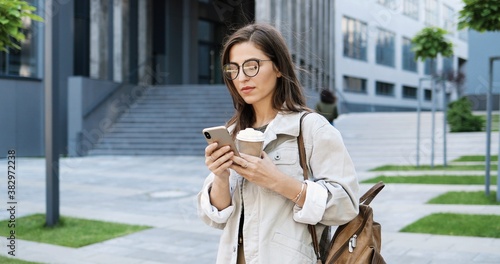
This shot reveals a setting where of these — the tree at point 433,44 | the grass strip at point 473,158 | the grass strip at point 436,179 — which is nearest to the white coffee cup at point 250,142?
the grass strip at point 436,179

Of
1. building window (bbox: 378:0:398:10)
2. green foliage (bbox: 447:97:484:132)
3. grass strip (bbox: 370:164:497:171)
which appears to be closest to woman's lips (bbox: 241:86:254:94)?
grass strip (bbox: 370:164:497:171)

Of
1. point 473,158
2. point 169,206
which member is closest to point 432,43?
point 473,158

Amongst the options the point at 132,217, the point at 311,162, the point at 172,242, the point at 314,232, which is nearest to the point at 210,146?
the point at 311,162

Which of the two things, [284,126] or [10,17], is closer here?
[284,126]

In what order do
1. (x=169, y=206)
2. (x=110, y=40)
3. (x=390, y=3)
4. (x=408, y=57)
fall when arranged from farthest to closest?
(x=408, y=57) → (x=390, y=3) → (x=110, y=40) → (x=169, y=206)

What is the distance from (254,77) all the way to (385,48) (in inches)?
1661

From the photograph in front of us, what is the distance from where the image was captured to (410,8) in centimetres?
4422

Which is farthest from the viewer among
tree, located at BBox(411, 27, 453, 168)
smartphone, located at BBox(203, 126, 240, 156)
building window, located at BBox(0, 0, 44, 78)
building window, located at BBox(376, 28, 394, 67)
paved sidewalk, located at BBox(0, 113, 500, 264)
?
building window, located at BBox(376, 28, 394, 67)

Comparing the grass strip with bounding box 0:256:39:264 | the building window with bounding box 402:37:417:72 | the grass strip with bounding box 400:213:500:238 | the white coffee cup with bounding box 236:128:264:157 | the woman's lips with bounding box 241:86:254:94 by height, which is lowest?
the grass strip with bounding box 0:256:39:264

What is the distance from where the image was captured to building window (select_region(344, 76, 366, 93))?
3753 centimetres

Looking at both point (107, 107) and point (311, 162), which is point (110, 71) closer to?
point (107, 107)

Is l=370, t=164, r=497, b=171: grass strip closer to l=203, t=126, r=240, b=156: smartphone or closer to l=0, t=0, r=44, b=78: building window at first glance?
l=0, t=0, r=44, b=78: building window

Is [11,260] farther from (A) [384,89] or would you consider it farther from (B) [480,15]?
(A) [384,89]

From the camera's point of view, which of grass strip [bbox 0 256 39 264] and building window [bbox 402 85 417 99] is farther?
building window [bbox 402 85 417 99]
